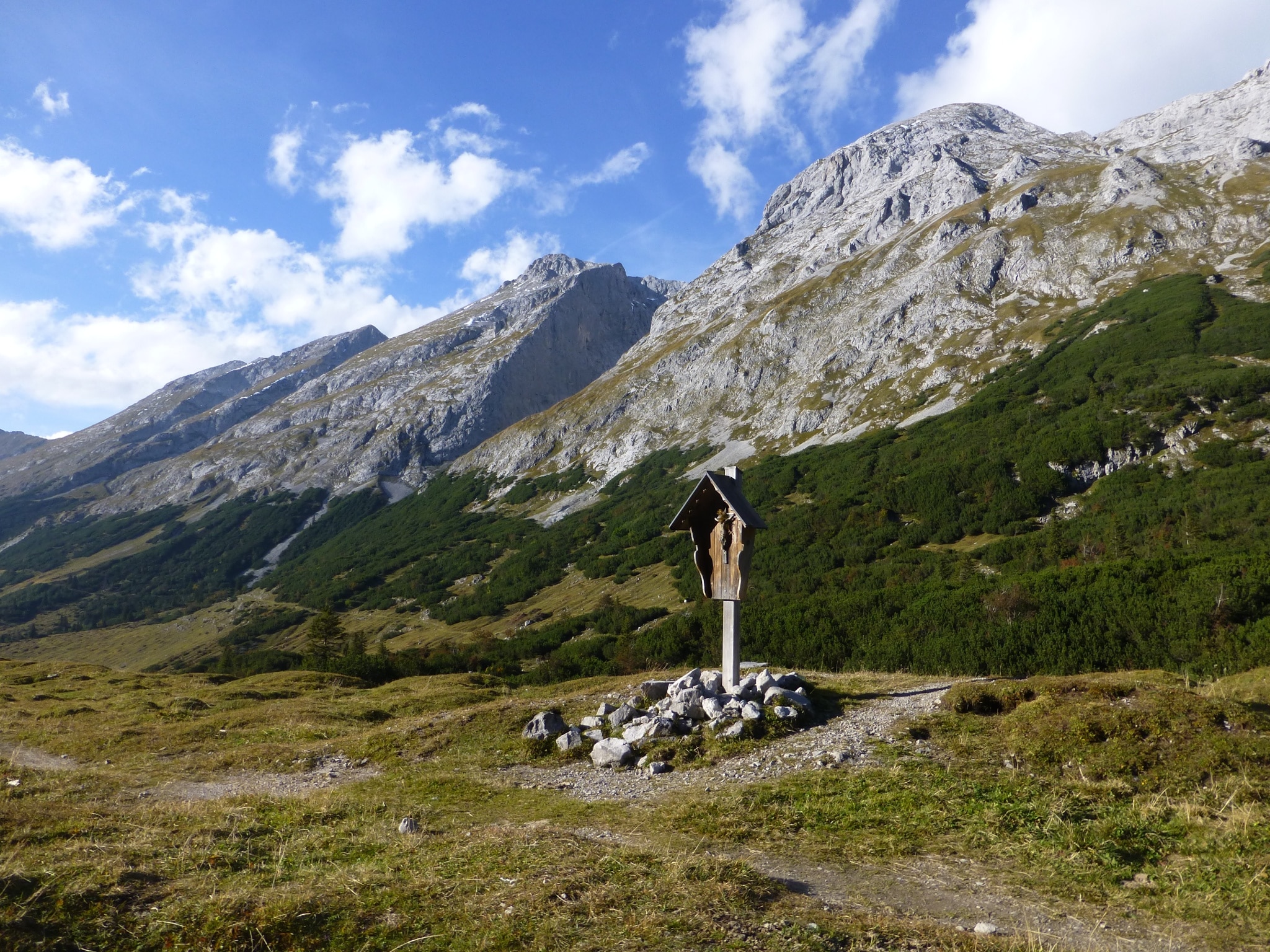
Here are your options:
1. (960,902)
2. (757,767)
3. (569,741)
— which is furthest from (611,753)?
(960,902)

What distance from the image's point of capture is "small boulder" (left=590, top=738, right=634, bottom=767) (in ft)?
49.1

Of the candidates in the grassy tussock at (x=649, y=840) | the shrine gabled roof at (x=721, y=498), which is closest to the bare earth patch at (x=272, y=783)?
the grassy tussock at (x=649, y=840)

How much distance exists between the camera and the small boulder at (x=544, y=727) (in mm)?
17141

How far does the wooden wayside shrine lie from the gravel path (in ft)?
11.2

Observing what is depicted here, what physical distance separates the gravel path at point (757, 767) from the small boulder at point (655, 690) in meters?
3.52

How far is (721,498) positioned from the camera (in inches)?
739

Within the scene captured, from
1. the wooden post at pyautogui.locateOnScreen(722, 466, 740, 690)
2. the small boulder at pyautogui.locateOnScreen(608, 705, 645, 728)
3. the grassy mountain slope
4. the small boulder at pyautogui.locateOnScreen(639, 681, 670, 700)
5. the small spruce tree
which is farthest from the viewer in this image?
the small spruce tree

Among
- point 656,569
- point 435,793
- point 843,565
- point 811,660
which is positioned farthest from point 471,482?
point 435,793

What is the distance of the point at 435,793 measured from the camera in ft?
45.5

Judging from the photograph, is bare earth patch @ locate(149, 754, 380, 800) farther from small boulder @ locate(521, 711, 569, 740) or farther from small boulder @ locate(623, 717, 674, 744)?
small boulder @ locate(623, 717, 674, 744)

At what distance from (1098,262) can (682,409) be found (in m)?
87.7

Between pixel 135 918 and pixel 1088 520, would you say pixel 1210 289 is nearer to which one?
pixel 1088 520

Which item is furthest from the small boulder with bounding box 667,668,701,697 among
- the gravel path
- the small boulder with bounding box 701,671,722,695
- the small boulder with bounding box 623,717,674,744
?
the gravel path

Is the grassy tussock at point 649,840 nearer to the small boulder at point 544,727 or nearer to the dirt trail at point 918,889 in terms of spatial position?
the dirt trail at point 918,889
